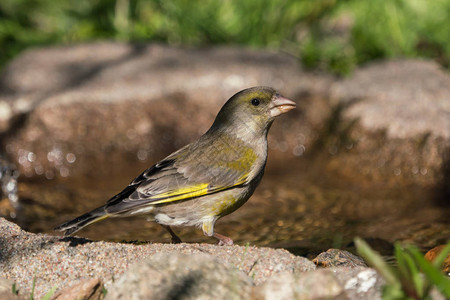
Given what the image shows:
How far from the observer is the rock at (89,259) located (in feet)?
11.5

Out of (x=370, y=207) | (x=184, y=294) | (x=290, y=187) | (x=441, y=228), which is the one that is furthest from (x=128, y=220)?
(x=184, y=294)

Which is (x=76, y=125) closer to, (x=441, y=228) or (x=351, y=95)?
(x=351, y=95)

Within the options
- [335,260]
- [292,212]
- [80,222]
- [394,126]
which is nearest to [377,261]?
[335,260]

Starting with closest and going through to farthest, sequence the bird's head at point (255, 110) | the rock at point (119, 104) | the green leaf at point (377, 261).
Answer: the green leaf at point (377, 261), the bird's head at point (255, 110), the rock at point (119, 104)

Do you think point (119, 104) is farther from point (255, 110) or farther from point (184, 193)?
point (184, 193)

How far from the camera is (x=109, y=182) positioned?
7.02 meters

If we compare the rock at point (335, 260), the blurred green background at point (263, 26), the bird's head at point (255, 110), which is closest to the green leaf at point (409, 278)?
the rock at point (335, 260)

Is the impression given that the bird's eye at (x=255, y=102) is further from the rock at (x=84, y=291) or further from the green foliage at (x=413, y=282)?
the green foliage at (x=413, y=282)

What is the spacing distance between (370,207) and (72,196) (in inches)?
111

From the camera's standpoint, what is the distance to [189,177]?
14.8 ft

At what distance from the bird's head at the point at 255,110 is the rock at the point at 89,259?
121 cm

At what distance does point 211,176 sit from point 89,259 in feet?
3.77

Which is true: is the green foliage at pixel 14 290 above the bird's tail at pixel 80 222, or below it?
below

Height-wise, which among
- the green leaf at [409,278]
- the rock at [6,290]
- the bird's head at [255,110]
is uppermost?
the bird's head at [255,110]
